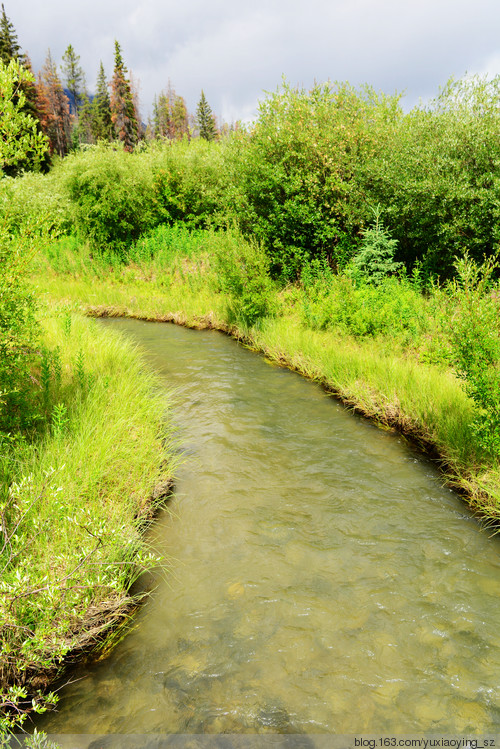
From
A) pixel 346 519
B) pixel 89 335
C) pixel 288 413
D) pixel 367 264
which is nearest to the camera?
pixel 346 519

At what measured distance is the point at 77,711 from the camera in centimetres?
269

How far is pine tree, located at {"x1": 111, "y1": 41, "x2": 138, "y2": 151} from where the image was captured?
1923 inches

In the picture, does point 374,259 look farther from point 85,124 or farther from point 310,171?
point 85,124

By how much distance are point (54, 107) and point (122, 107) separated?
19.5 metres

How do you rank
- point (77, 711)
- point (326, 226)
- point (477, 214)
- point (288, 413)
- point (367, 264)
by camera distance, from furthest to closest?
point (326, 226) < point (367, 264) < point (477, 214) < point (288, 413) < point (77, 711)

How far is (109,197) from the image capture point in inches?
693

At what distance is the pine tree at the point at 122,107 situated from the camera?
160 feet

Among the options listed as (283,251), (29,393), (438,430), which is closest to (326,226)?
(283,251)

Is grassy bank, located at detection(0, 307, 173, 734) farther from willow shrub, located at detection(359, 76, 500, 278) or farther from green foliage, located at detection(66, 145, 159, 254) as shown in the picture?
green foliage, located at detection(66, 145, 159, 254)

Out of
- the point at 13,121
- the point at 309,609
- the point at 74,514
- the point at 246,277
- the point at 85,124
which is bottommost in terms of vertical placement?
the point at 309,609

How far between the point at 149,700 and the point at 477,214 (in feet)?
36.8

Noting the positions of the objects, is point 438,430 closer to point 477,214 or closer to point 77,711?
point 77,711

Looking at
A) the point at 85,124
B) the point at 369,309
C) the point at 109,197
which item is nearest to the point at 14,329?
the point at 369,309

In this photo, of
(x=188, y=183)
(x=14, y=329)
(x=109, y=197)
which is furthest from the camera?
(x=188, y=183)
